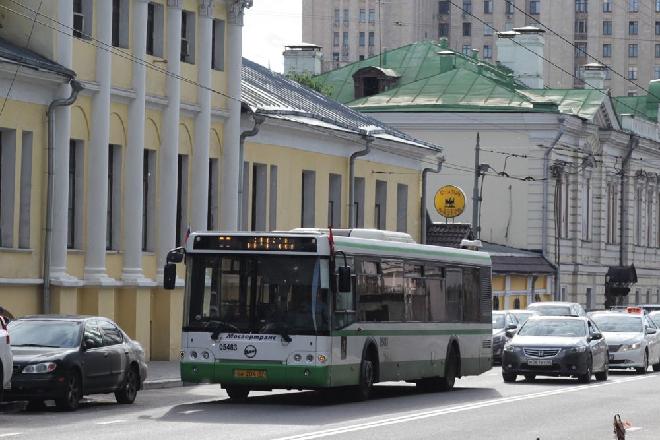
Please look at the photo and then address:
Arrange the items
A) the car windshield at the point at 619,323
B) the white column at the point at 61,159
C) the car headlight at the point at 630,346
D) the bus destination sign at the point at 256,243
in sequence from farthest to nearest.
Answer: the car windshield at the point at 619,323 < the car headlight at the point at 630,346 < the white column at the point at 61,159 < the bus destination sign at the point at 256,243

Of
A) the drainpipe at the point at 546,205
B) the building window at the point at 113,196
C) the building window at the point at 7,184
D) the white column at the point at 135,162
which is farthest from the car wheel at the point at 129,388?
the drainpipe at the point at 546,205

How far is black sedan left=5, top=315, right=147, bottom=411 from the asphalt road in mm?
288

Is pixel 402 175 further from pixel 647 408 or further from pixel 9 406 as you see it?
pixel 9 406

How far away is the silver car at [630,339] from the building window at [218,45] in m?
10.3

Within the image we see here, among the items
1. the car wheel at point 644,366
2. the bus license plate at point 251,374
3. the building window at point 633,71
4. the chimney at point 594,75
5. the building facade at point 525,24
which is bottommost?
the car wheel at point 644,366

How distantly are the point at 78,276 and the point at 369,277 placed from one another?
984 centimetres

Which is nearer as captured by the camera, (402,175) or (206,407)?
(206,407)

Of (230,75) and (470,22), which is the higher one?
(470,22)

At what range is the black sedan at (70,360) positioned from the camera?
78.0 ft

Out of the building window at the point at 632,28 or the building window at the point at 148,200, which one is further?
the building window at the point at 632,28

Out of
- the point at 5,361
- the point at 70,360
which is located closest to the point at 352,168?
the point at 70,360

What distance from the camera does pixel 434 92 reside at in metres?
73.4

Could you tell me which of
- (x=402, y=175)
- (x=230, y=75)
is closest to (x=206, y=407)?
(x=230, y=75)

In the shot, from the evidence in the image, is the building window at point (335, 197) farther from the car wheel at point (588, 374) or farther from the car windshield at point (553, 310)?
the car wheel at point (588, 374)
